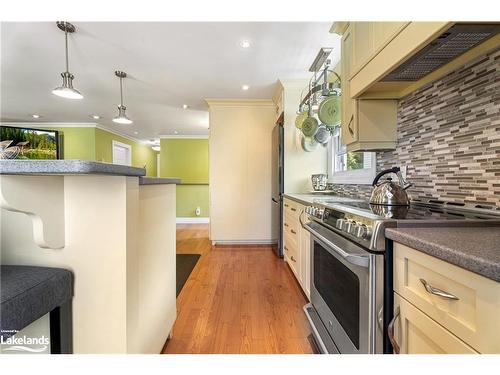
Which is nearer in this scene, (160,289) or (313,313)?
(160,289)

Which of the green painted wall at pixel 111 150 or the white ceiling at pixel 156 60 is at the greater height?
the white ceiling at pixel 156 60

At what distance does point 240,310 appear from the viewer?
6.27 ft

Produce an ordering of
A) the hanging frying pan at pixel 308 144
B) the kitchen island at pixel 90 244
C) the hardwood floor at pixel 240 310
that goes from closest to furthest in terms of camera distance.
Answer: the kitchen island at pixel 90 244, the hardwood floor at pixel 240 310, the hanging frying pan at pixel 308 144

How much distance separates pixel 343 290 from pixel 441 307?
21.2 inches

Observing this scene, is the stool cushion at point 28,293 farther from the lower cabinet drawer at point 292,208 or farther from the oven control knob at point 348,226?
the lower cabinet drawer at point 292,208

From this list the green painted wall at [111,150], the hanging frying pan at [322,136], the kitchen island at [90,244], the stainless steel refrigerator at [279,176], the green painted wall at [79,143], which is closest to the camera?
the kitchen island at [90,244]

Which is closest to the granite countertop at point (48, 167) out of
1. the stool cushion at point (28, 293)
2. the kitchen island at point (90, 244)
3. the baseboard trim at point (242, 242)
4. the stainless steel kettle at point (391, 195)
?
the kitchen island at point (90, 244)

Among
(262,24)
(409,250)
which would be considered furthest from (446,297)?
(262,24)

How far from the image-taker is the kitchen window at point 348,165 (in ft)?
7.04

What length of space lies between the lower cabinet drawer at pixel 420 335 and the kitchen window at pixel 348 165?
1.45 meters

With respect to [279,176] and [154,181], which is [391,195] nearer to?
[154,181]

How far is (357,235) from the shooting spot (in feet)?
3.30

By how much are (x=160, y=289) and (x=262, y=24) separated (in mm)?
2140
